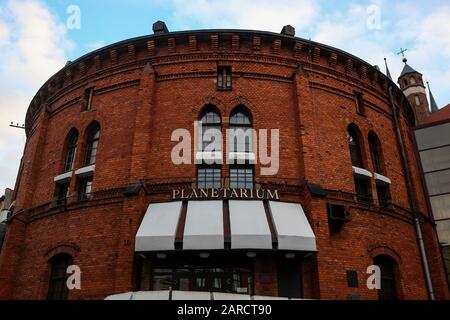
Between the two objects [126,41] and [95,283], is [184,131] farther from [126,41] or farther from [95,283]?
[95,283]

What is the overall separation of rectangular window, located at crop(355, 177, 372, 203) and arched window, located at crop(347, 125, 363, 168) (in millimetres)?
642

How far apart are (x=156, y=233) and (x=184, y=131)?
13.9ft

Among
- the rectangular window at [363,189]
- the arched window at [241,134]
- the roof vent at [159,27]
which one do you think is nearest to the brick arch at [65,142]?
the roof vent at [159,27]

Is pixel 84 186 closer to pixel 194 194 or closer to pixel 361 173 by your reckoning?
pixel 194 194

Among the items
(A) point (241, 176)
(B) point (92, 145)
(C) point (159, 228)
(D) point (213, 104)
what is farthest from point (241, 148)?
(B) point (92, 145)

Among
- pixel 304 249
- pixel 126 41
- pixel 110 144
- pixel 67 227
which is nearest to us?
pixel 304 249

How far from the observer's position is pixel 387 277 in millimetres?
12875

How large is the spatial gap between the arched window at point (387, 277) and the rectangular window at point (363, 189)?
2.18 metres

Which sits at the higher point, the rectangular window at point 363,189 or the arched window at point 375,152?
the arched window at point 375,152

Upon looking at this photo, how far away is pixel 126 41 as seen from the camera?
14.7 m

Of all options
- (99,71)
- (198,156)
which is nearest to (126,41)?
(99,71)

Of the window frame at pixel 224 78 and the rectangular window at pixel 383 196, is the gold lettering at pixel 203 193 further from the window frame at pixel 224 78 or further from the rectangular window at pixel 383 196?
the rectangular window at pixel 383 196

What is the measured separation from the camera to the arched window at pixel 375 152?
49.6ft

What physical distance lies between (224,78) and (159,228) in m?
6.58
